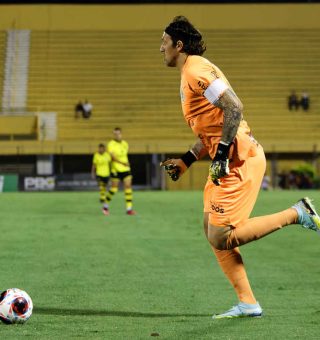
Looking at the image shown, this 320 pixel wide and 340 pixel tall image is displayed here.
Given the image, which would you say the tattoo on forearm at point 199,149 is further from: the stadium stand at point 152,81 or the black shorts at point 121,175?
the stadium stand at point 152,81

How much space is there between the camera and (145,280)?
9.04 meters

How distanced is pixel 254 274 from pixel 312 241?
14.5 feet

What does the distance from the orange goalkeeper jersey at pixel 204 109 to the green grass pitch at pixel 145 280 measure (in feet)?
4.29

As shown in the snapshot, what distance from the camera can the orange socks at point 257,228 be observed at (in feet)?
20.1

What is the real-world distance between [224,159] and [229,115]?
0.32 metres

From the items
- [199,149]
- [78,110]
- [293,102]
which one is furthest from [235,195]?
[293,102]

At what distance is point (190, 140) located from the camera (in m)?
39.6

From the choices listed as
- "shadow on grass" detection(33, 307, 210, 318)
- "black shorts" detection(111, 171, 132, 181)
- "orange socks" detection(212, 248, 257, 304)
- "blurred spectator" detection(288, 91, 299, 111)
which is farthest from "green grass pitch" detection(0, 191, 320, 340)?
"blurred spectator" detection(288, 91, 299, 111)

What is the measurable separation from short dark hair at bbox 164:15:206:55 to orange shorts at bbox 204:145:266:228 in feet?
3.08

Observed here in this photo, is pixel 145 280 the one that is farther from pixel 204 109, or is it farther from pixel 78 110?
pixel 78 110

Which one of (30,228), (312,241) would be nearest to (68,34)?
(30,228)

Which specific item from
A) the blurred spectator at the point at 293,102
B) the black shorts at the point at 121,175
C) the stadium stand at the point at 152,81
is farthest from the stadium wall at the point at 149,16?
the black shorts at the point at 121,175

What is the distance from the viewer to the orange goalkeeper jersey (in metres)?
6.01

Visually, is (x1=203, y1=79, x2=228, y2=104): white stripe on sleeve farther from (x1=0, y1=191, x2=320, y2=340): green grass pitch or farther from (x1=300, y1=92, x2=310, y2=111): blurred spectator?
(x1=300, y1=92, x2=310, y2=111): blurred spectator
